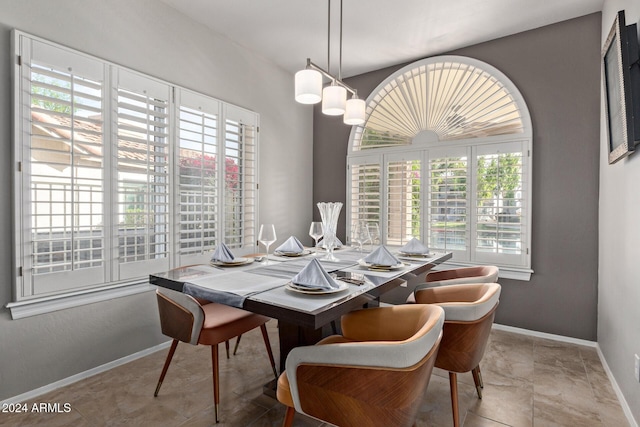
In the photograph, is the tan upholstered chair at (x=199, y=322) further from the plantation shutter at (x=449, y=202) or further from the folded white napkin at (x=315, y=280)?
the plantation shutter at (x=449, y=202)

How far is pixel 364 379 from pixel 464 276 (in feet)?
5.14

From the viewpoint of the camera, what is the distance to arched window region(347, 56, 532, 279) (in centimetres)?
306

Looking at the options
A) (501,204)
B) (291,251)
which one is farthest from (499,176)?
(291,251)

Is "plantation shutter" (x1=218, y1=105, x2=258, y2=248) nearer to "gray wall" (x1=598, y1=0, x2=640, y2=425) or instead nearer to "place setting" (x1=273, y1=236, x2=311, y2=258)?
"place setting" (x1=273, y1=236, x2=311, y2=258)

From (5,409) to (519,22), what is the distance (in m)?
4.52

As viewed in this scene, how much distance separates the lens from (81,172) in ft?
7.19

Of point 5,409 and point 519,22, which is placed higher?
point 519,22

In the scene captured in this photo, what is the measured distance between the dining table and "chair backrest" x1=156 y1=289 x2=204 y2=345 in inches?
5.8

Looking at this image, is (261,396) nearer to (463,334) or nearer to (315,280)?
(315,280)

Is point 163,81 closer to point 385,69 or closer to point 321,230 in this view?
point 321,230

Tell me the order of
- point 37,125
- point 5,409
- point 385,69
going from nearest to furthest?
point 5,409, point 37,125, point 385,69

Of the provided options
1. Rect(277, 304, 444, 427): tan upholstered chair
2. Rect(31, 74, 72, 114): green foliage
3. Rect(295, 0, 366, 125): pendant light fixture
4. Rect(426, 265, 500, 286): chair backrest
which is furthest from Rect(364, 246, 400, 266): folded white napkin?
Rect(31, 74, 72, 114): green foliage

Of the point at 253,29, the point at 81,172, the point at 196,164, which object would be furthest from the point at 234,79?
the point at 81,172

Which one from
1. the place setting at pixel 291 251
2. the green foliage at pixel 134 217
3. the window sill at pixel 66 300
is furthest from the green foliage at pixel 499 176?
the window sill at pixel 66 300
